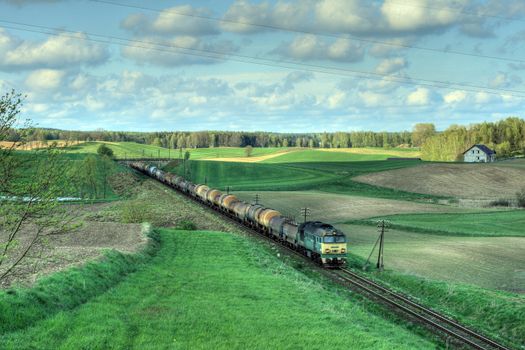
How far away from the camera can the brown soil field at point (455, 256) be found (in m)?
41.3

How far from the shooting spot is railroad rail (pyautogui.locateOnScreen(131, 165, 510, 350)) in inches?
1092

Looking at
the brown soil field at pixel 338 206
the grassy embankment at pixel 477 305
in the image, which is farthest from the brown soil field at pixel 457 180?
the grassy embankment at pixel 477 305

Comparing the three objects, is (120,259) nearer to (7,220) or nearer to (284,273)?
(284,273)

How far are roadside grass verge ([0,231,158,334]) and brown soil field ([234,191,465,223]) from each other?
51.0 meters

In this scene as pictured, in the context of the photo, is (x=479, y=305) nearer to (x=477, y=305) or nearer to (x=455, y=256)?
(x=477, y=305)

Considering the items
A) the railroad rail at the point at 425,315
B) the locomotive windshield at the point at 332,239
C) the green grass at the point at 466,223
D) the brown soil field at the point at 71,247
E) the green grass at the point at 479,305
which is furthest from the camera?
the green grass at the point at 466,223

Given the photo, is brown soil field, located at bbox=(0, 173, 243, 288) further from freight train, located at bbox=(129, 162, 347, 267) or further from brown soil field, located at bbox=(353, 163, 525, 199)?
brown soil field, located at bbox=(353, 163, 525, 199)

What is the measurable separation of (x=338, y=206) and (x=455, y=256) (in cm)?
4188

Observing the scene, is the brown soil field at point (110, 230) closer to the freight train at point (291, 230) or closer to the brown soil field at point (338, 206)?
the freight train at point (291, 230)

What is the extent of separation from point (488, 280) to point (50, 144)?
34804 mm

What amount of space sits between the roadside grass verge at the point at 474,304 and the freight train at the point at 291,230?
174 inches

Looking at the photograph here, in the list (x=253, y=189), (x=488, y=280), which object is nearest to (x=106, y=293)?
(x=488, y=280)

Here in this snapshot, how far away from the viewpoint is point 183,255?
4322 cm

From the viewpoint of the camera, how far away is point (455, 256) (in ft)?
163
